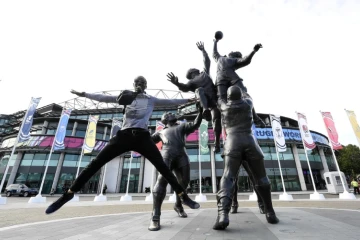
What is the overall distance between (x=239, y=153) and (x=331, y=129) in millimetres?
16271

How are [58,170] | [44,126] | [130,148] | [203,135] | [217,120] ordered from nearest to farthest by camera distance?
[130,148] → [217,120] → [203,135] → [58,170] → [44,126]

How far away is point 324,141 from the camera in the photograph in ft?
117

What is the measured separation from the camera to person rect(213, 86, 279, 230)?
3.67 m

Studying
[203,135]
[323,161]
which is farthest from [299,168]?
[203,135]

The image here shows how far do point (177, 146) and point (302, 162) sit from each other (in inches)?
1294

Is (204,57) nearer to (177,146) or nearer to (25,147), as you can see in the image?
(177,146)

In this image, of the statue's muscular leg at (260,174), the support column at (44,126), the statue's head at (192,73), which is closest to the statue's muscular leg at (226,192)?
the statue's muscular leg at (260,174)

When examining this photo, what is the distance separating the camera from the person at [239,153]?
12.0 ft

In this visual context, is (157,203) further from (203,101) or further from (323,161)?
(323,161)

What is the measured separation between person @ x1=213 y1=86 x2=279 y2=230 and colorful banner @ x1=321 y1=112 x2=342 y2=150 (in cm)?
1529

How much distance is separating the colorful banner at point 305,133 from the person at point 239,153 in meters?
15.0

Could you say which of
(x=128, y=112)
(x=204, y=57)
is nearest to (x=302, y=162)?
(x=204, y=57)

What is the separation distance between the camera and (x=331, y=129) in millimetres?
15719

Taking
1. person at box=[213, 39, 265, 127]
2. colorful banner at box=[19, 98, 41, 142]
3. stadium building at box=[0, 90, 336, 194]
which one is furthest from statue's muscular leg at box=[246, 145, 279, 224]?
stadium building at box=[0, 90, 336, 194]
